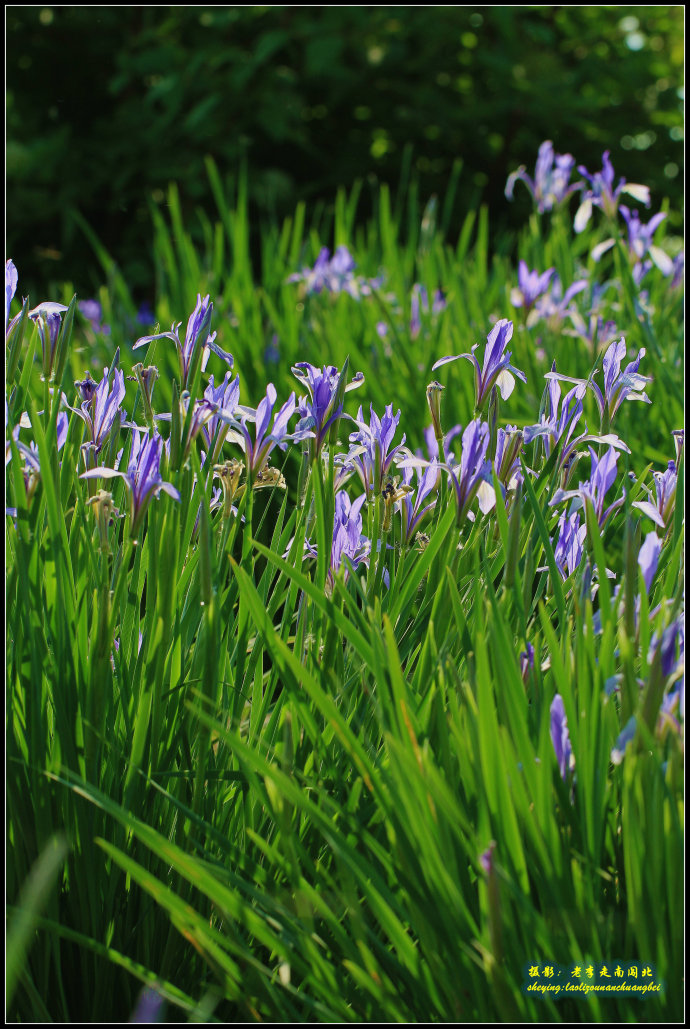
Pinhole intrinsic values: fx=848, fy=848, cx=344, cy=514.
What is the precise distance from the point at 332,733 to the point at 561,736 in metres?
0.26

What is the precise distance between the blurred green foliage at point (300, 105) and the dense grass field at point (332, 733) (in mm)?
4100

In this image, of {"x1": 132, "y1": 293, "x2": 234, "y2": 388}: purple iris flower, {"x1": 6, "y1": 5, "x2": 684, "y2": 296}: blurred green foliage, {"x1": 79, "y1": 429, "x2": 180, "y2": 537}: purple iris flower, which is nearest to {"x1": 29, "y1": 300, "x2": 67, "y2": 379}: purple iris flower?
{"x1": 132, "y1": 293, "x2": 234, "y2": 388}: purple iris flower

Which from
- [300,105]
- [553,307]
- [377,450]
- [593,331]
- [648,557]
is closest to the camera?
[648,557]

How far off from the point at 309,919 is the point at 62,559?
1.43ft

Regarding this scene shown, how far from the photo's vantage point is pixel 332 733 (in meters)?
0.94

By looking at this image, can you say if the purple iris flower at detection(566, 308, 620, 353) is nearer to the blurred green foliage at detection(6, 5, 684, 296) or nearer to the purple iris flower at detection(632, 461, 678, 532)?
the purple iris flower at detection(632, 461, 678, 532)

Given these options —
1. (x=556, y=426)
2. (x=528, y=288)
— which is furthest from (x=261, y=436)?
(x=528, y=288)

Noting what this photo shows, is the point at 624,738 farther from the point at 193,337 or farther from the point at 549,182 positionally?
the point at 549,182

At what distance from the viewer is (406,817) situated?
0.76 meters

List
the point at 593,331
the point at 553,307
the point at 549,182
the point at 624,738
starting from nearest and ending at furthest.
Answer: the point at 624,738 < the point at 593,331 < the point at 553,307 < the point at 549,182

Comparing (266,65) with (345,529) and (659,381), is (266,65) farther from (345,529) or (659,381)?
(345,529)

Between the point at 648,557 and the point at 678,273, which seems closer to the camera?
the point at 648,557

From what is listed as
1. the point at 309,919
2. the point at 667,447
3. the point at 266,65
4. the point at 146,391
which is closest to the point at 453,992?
the point at 309,919

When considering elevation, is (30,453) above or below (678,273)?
below
